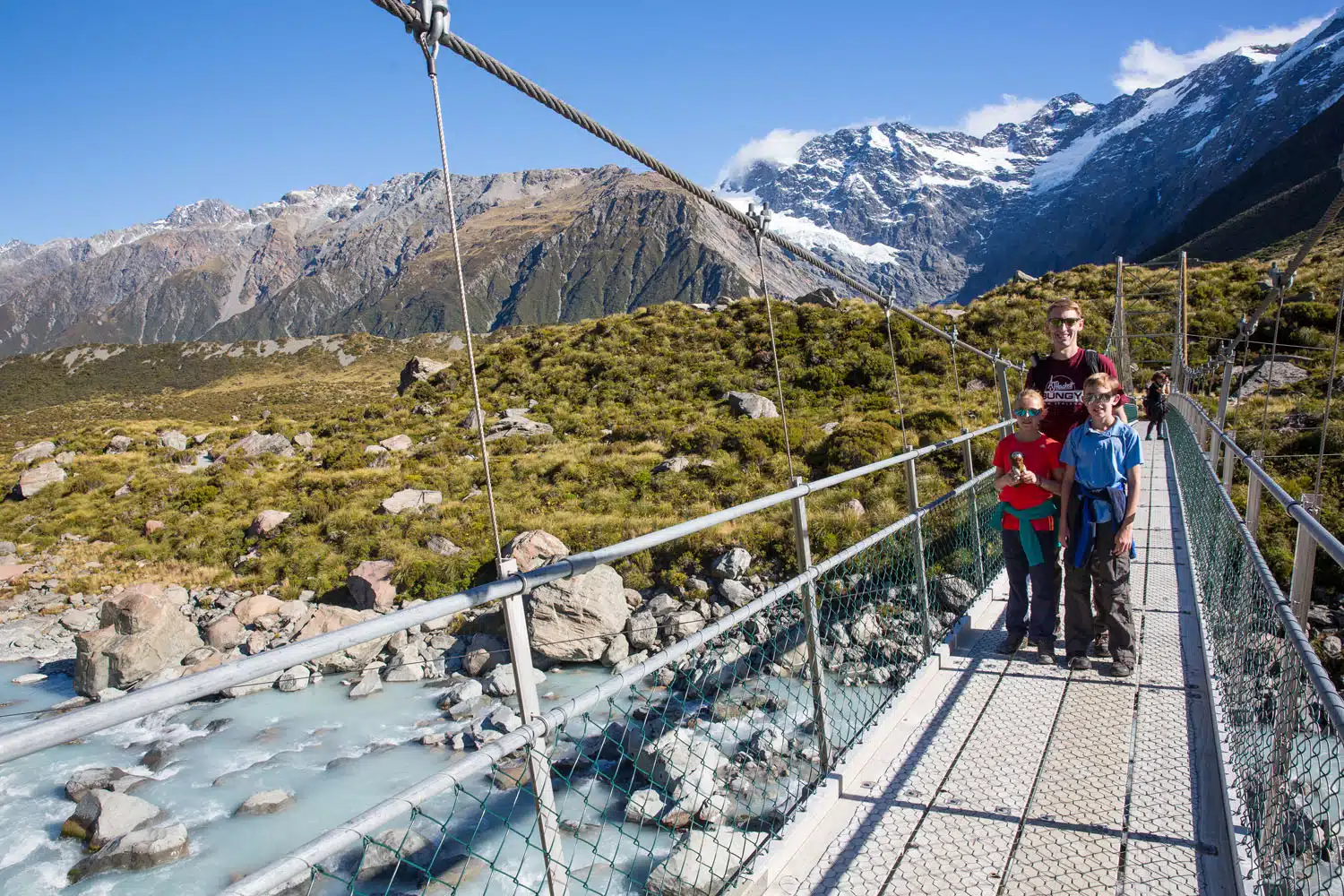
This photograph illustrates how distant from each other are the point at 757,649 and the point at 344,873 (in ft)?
16.8

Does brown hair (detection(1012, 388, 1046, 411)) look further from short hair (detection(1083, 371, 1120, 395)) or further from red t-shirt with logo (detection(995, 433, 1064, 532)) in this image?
short hair (detection(1083, 371, 1120, 395))

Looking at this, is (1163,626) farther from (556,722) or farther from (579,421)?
(579,421)

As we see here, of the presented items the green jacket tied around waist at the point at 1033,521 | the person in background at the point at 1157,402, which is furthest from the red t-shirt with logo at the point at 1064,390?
the person in background at the point at 1157,402

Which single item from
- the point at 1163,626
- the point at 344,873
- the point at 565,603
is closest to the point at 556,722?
the point at 1163,626

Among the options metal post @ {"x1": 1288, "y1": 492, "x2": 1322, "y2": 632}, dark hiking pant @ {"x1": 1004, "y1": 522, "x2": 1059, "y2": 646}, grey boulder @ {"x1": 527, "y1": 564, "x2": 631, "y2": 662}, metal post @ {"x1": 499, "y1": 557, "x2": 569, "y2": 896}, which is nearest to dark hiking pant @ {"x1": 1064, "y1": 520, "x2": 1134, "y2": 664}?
dark hiking pant @ {"x1": 1004, "y1": 522, "x2": 1059, "y2": 646}

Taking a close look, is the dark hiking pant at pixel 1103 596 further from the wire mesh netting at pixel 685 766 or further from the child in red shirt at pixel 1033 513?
the wire mesh netting at pixel 685 766

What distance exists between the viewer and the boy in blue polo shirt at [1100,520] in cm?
385

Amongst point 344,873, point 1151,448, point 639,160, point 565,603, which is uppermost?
point 639,160

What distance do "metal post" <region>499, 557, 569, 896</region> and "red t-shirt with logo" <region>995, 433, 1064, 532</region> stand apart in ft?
10.4

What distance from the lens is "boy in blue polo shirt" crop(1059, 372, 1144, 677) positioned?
3.85 meters

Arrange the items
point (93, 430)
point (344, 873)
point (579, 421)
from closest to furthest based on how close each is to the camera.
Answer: point (344, 873) < point (579, 421) < point (93, 430)

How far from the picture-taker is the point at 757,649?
379 inches

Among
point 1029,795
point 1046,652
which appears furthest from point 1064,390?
point 1029,795

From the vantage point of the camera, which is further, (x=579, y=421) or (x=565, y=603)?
(x=579, y=421)
